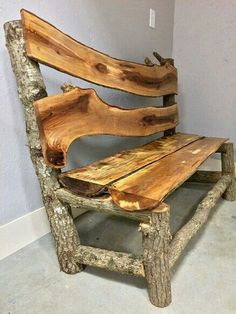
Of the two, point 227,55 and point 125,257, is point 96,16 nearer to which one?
point 227,55

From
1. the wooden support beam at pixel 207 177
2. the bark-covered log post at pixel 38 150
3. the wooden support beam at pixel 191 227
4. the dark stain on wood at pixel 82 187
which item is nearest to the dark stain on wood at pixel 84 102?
the bark-covered log post at pixel 38 150

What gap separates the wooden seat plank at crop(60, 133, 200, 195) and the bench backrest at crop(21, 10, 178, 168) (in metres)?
0.08

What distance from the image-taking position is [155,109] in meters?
1.65

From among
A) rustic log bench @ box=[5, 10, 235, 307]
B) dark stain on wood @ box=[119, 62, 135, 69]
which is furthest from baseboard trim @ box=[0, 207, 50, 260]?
dark stain on wood @ box=[119, 62, 135, 69]

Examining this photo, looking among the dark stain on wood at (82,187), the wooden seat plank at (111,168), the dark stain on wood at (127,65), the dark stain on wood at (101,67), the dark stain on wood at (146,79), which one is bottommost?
the dark stain on wood at (82,187)

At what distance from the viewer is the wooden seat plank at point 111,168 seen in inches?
40.5

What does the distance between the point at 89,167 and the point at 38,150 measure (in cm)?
23

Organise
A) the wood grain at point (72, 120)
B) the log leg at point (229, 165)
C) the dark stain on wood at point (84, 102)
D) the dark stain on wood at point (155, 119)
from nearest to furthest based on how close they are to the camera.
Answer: the wood grain at point (72, 120)
the dark stain on wood at point (84, 102)
the dark stain on wood at point (155, 119)
the log leg at point (229, 165)

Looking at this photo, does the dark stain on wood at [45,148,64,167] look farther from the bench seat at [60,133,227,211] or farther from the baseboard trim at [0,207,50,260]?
the baseboard trim at [0,207,50,260]

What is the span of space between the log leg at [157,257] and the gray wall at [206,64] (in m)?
1.46

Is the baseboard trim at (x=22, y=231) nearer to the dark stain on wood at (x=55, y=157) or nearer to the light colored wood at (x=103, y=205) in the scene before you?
the light colored wood at (x=103, y=205)

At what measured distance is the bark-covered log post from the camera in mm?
1007

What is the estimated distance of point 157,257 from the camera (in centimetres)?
95

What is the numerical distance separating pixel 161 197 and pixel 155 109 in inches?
34.0
